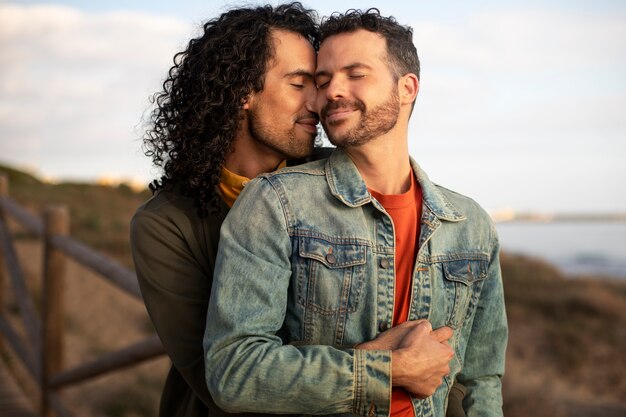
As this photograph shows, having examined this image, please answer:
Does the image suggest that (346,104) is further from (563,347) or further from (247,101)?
(563,347)

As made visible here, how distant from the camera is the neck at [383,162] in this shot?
6.25 feet

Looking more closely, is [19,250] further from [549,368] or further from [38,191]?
[549,368]

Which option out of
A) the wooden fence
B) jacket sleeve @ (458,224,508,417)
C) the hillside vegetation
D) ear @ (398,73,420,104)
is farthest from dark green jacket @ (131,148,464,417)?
the hillside vegetation

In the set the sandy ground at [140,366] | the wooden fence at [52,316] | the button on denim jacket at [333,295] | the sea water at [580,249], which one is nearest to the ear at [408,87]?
the button on denim jacket at [333,295]

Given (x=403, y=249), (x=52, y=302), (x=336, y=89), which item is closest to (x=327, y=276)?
(x=403, y=249)

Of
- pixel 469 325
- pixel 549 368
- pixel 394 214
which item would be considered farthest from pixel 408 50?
pixel 549 368

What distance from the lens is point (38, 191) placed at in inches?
688

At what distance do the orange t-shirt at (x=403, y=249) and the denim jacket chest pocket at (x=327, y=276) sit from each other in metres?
0.13

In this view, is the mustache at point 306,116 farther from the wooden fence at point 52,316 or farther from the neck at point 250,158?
the wooden fence at point 52,316

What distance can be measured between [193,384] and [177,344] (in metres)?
0.12

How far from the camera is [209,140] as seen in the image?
2.19 metres

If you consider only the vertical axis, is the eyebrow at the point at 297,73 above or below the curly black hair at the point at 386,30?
below

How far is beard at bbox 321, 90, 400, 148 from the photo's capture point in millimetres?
1839

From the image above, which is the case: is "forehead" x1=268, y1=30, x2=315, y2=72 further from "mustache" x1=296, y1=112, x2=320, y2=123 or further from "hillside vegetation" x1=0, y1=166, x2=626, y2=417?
"hillside vegetation" x1=0, y1=166, x2=626, y2=417
